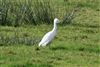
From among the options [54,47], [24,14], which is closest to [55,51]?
[54,47]

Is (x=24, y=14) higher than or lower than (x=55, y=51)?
lower

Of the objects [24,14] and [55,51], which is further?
[24,14]

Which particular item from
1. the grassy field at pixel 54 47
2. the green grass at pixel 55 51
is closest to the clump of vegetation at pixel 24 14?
the grassy field at pixel 54 47

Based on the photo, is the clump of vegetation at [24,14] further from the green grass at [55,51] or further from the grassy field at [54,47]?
the green grass at [55,51]

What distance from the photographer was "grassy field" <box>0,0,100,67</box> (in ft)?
40.9

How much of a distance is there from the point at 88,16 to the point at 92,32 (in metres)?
4.95

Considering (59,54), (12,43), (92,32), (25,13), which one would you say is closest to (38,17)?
(25,13)

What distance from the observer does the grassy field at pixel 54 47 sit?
12.5m

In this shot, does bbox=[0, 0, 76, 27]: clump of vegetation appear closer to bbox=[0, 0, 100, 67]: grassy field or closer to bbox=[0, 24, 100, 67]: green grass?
bbox=[0, 0, 100, 67]: grassy field

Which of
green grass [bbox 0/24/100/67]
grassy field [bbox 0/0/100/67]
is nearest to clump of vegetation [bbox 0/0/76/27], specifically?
grassy field [bbox 0/0/100/67]

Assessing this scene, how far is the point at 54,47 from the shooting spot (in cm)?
1477

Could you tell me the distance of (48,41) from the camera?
14.9 meters

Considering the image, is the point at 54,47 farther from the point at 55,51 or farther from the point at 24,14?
the point at 24,14

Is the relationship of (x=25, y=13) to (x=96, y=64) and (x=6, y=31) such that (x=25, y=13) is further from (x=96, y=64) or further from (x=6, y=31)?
(x=96, y=64)
